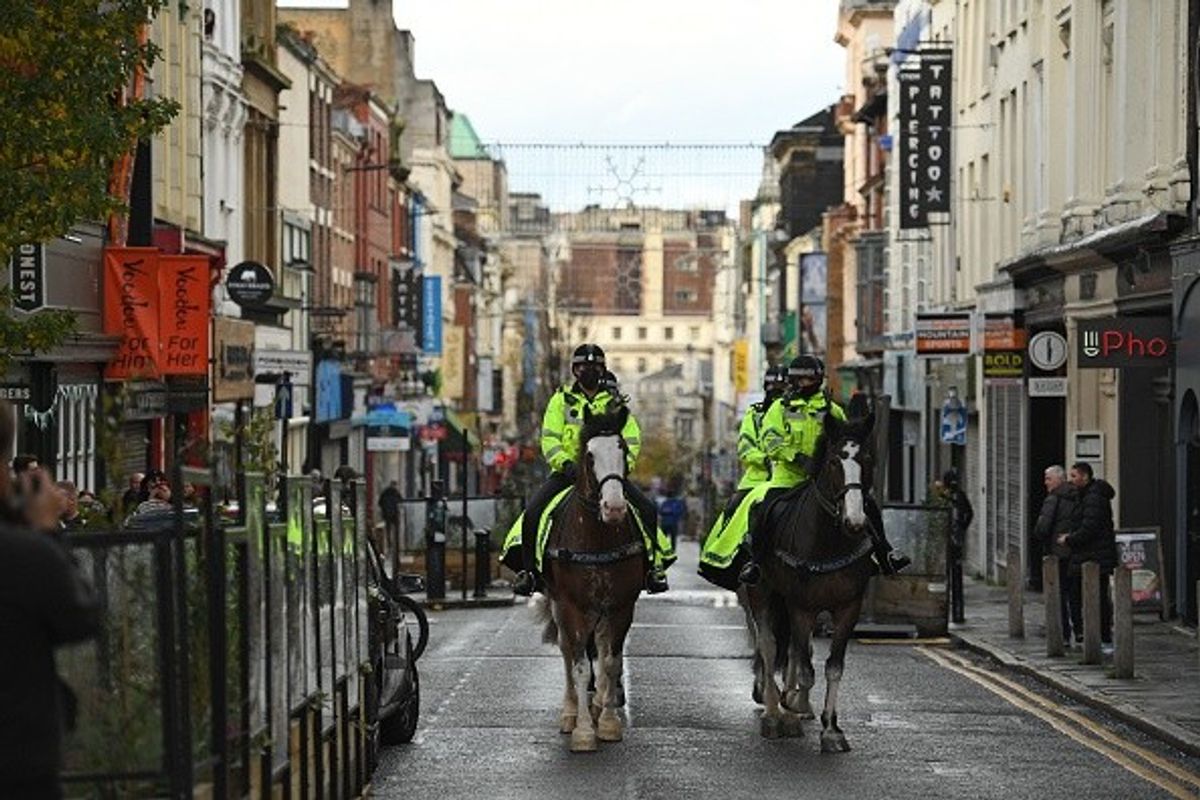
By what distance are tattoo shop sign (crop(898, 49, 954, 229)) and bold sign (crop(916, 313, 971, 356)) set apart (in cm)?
1027

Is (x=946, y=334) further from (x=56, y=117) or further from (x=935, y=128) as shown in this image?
(x=56, y=117)

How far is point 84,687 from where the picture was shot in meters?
10.3

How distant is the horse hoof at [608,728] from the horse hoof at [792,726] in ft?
3.77

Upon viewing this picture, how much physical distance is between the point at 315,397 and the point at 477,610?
2714 centimetres

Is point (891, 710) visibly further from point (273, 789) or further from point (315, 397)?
point (315, 397)

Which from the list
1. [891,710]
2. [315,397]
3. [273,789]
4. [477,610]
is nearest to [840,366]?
[315,397]

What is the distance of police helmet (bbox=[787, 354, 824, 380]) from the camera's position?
819 inches

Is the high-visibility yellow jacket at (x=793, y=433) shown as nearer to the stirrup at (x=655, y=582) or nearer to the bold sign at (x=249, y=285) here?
the stirrup at (x=655, y=582)

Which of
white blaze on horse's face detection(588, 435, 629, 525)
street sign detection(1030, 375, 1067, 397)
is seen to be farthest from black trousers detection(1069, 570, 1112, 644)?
white blaze on horse's face detection(588, 435, 629, 525)

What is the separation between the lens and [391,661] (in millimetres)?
20062

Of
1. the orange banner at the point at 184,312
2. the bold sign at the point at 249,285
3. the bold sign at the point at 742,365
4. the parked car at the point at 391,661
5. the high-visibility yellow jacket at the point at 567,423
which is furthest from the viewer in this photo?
the bold sign at the point at 742,365

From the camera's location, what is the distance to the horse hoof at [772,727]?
67.7ft

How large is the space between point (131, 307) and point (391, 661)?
19.9 meters

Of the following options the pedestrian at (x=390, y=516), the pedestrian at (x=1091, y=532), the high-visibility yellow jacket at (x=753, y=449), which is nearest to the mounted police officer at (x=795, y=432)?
the high-visibility yellow jacket at (x=753, y=449)
